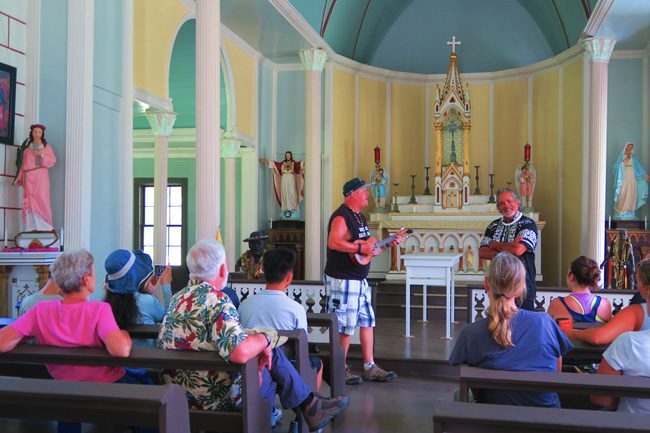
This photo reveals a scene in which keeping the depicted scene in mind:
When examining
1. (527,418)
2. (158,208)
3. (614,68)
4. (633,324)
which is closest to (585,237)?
(614,68)

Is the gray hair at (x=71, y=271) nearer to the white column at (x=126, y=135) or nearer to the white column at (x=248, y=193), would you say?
the white column at (x=126, y=135)

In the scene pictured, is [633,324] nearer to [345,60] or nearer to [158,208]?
[158,208]

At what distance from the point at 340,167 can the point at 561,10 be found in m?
5.03

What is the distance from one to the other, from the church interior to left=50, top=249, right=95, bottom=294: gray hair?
220 cm

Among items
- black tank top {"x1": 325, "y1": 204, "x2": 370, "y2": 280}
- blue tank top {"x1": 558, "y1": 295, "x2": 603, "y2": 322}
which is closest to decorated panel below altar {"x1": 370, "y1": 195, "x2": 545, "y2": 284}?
black tank top {"x1": 325, "y1": 204, "x2": 370, "y2": 280}

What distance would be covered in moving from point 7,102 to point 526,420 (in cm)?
556

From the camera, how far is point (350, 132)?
13531 mm

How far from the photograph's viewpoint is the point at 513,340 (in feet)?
9.20

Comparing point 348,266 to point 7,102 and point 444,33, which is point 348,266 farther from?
point 444,33

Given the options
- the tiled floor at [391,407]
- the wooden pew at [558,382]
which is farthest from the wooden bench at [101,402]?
the tiled floor at [391,407]

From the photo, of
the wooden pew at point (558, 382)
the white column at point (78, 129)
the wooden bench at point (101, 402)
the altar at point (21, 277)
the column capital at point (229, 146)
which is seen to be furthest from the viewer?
the column capital at point (229, 146)

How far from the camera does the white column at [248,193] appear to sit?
1248cm

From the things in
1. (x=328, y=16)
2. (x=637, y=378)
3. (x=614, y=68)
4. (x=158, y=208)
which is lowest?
(x=637, y=378)

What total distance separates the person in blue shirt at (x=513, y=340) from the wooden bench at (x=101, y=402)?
1276mm
